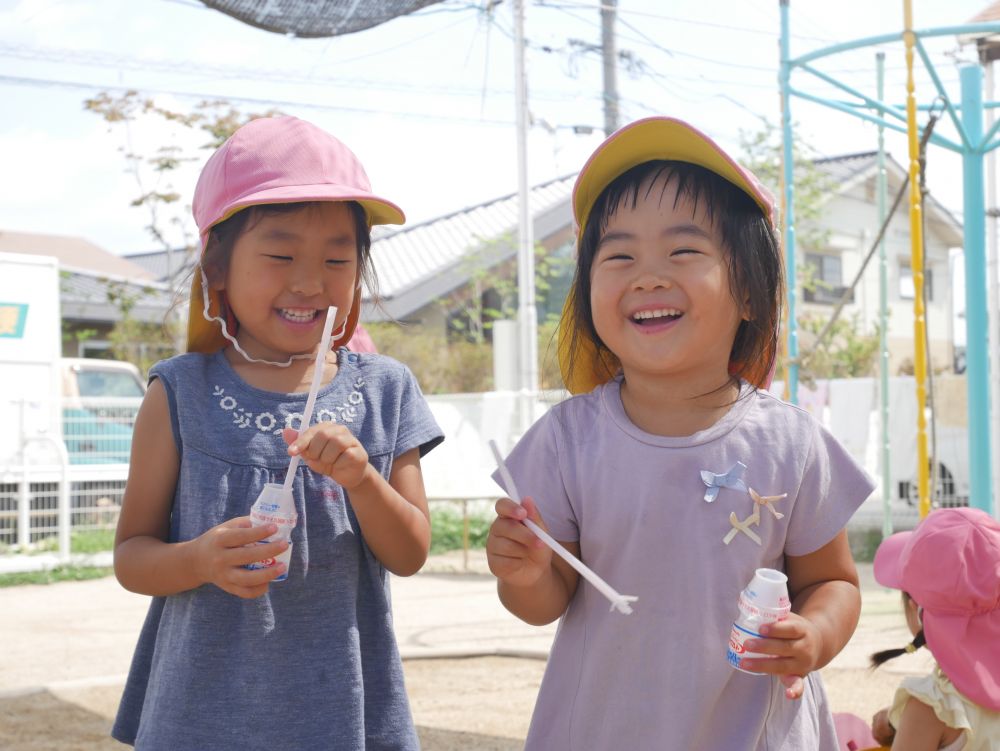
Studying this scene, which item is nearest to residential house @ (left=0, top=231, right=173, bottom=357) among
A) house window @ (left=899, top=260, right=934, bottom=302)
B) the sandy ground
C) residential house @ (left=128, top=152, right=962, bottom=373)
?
residential house @ (left=128, top=152, right=962, bottom=373)

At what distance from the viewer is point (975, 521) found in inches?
85.0

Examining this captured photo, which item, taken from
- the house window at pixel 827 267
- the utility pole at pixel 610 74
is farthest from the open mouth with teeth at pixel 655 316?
the house window at pixel 827 267

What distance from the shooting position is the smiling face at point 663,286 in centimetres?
162

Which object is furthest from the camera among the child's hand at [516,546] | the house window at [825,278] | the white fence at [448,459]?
the house window at [825,278]

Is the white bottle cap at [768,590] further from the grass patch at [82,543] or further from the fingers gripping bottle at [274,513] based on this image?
the grass patch at [82,543]

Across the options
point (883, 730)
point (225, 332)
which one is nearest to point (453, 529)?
point (883, 730)

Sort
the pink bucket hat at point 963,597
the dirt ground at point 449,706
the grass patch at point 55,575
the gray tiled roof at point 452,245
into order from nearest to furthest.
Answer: the pink bucket hat at point 963,597 < the dirt ground at point 449,706 < the grass patch at point 55,575 < the gray tiled roof at point 452,245

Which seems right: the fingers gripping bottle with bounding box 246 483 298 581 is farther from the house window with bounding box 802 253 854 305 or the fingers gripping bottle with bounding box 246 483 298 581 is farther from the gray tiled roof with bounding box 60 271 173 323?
the house window with bounding box 802 253 854 305

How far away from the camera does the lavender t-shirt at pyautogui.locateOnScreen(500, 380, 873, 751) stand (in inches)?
61.7

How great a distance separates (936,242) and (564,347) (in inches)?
870

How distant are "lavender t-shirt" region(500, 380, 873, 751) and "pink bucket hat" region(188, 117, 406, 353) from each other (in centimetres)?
59

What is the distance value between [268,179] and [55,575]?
7124 mm

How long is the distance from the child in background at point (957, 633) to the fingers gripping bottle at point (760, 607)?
0.86m

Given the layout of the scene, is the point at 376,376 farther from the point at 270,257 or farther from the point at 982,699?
the point at 982,699
